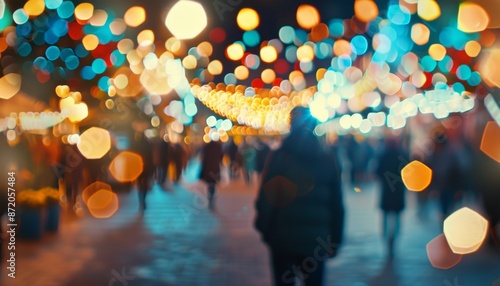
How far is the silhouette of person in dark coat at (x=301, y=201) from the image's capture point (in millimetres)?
6766

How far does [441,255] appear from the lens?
1159cm

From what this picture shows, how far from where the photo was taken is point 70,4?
2219cm

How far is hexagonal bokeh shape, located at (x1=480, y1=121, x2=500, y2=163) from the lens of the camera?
12250mm

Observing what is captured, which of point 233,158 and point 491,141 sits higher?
point 233,158

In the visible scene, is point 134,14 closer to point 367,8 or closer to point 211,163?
point 211,163

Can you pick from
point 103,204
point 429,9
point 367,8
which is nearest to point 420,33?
point 429,9

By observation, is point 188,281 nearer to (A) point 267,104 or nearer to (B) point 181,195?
(B) point 181,195

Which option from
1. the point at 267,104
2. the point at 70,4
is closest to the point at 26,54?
the point at 70,4

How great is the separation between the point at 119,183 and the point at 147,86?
12484 mm

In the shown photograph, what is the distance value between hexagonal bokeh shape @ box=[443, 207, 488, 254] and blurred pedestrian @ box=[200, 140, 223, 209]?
555cm

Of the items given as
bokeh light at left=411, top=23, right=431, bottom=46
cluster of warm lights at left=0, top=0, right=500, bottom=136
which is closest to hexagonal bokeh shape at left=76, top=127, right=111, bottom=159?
cluster of warm lights at left=0, top=0, right=500, bottom=136

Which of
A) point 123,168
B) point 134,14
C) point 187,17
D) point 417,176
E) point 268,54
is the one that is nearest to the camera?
point 187,17

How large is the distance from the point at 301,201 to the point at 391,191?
6073mm

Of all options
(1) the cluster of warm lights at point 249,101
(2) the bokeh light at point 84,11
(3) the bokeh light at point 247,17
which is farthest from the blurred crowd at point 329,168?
(1) the cluster of warm lights at point 249,101
